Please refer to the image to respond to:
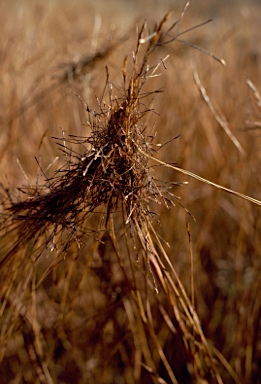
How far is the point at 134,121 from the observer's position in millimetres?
468

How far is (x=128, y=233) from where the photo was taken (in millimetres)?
967

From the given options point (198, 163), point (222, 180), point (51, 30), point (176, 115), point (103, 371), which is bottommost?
point (103, 371)

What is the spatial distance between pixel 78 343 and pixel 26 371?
0.13 metres

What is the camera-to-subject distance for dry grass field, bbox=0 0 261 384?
525 millimetres

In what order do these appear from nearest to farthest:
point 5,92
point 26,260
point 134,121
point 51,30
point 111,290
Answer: point 134,121
point 26,260
point 111,290
point 5,92
point 51,30

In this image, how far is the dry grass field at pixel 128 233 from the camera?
0.53m

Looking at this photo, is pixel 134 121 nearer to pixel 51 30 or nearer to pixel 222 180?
pixel 222 180

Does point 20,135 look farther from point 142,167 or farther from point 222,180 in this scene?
point 142,167

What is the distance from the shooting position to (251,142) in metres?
1.39

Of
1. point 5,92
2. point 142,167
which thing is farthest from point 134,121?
point 5,92

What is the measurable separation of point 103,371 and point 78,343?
74mm

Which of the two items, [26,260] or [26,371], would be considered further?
[26,371]

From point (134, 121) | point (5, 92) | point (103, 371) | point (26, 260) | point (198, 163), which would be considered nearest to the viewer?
point (134, 121)

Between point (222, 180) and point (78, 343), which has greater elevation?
point (222, 180)
